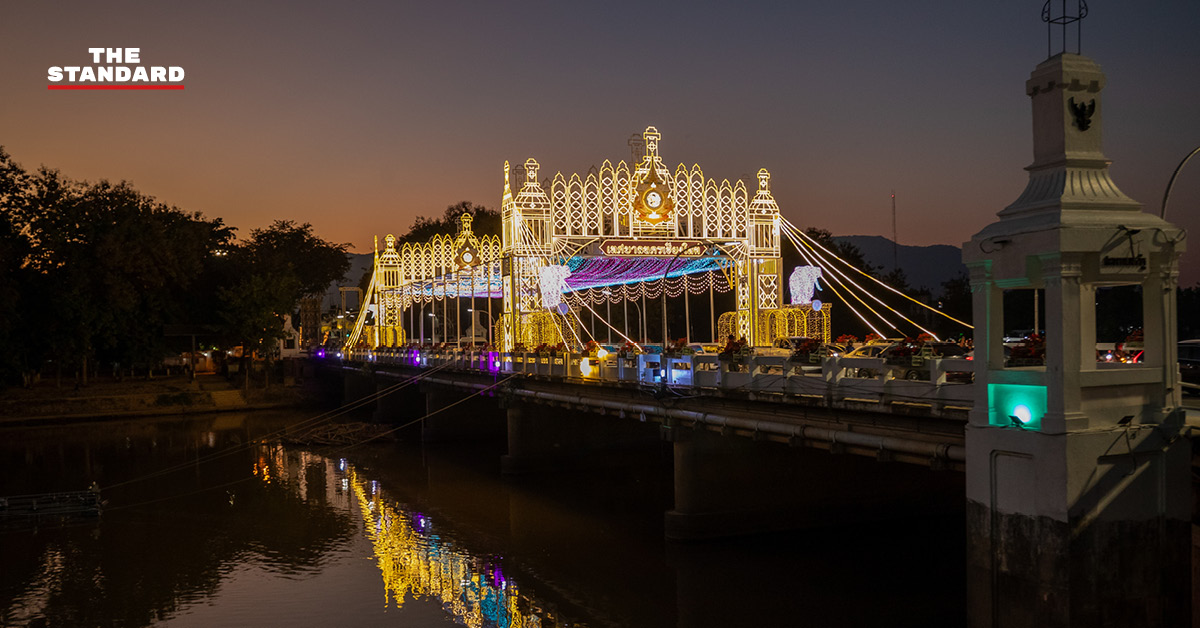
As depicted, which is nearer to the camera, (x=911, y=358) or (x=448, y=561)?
(x=911, y=358)

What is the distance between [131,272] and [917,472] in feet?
181

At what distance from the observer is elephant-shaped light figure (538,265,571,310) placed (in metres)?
36.1

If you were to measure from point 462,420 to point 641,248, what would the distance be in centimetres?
1603

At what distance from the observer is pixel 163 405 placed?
66000 millimetres

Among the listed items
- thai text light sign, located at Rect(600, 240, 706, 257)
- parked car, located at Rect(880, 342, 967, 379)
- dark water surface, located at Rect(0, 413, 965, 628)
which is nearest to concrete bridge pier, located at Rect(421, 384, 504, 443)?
dark water surface, located at Rect(0, 413, 965, 628)

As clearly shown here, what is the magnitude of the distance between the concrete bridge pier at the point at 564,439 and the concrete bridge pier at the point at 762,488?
12.1m

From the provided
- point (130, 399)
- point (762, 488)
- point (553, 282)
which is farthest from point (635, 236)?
point (130, 399)

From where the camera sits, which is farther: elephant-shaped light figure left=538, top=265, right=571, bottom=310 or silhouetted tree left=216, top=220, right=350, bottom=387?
silhouetted tree left=216, top=220, right=350, bottom=387

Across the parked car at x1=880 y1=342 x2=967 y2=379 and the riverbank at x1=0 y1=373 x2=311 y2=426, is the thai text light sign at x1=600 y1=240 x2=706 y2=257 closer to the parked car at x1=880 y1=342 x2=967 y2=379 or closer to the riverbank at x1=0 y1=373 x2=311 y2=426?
the parked car at x1=880 y1=342 x2=967 y2=379

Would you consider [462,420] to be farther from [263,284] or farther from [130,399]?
[263,284]

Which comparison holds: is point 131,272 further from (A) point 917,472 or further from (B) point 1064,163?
(B) point 1064,163

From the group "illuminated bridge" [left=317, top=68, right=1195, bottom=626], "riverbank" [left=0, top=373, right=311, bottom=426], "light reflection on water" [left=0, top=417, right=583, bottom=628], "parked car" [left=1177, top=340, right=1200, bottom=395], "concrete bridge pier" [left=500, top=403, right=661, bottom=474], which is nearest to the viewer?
"illuminated bridge" [left=317, top=68, right=1195, bottom=626]

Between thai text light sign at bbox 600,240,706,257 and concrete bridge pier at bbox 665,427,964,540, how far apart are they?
43.3 ft

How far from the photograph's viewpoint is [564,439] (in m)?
37.9
